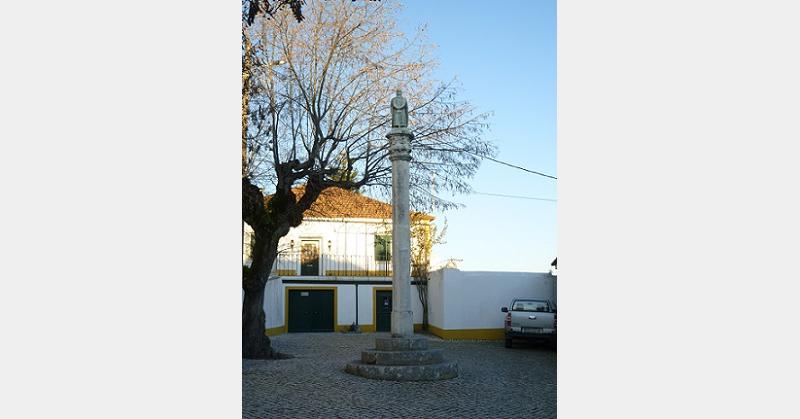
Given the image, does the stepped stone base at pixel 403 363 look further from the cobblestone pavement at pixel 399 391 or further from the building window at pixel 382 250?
the building window at pixel 382 250

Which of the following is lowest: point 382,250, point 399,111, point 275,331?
point 275,331

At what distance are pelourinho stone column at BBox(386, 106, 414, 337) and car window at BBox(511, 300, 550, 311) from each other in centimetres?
620

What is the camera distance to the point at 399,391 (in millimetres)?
9672

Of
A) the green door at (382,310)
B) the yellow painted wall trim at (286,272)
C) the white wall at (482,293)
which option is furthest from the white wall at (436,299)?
the yellow painted wall trim at (286,272)

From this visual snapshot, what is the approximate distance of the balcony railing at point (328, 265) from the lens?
2591cm

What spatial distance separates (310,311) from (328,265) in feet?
6.41

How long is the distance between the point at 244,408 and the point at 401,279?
4.56 metres

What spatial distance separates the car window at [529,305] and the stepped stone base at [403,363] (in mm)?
6379

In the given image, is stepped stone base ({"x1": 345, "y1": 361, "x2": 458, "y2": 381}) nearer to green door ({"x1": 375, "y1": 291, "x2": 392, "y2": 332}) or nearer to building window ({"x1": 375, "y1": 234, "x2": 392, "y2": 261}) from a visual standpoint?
green door ({"x1": 375, "y1": 291, "x2": 392, "y2": 332})

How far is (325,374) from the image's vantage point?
37.6ft

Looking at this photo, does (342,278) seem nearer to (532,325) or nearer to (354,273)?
(354,273)

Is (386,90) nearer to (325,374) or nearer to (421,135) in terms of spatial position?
(421,135)

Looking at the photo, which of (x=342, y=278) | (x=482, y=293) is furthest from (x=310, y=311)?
(x=482, y=293)
